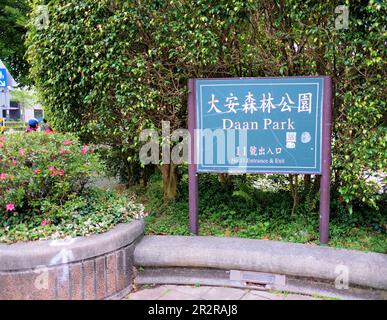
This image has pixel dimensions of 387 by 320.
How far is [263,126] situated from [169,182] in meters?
1.71

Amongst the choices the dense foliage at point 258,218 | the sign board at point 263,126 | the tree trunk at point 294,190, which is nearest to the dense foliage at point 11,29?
the dense foliage at point 258,218

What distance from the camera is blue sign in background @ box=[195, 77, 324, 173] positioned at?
3.66 meters

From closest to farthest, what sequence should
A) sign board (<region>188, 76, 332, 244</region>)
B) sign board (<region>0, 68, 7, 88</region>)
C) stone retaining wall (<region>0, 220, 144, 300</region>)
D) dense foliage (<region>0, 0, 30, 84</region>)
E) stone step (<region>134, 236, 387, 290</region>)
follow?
1. stone retaining wall (<region>0, 220, 144, 300</region>)
2. stone step (<region>134, 236, 387, 290</region>)
3. sign board (<region>188, 76, 332, 244</region>)
4. sign board (<region>0, 68, 7, 88</region>)
5. dense foliage (<region>0, 0, 30, 84</region>)

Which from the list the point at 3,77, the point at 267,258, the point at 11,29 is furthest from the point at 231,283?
the point at 11,29

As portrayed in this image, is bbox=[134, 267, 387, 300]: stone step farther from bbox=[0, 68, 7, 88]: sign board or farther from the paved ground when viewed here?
bbox=[0, 68, 7, 88]: sign board

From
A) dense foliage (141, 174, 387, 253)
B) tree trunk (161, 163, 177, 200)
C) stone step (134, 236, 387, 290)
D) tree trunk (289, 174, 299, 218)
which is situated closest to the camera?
stone step (134, 236, 387, 290)

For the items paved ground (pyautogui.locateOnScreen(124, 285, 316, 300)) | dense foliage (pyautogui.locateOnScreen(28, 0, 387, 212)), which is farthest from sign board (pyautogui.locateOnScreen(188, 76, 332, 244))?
paved ground (pyautogui.locateOnScreen(124, 285, 316, 300))

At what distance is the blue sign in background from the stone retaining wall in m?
1.32

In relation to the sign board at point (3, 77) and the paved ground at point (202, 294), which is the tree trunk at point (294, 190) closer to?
the paved ground at point (202, 294)

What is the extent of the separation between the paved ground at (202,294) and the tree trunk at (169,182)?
1.68 m

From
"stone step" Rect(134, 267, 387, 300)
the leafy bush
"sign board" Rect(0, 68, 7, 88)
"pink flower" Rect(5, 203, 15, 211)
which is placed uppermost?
"sign board" Rect(0, 68, 7, 88)

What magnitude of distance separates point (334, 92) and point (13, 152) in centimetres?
317
